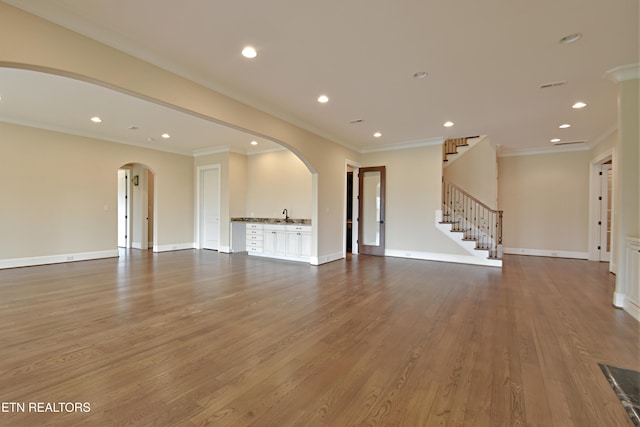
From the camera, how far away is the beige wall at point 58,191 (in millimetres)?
5688

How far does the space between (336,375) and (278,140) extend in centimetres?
396

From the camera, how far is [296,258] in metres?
6.89

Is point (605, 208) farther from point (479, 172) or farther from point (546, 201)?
point (479, 172)

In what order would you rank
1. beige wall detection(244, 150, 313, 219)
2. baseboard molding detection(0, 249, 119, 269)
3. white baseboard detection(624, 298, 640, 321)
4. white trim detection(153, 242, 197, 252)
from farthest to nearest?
white trim detection(153, 242, 197, 252) → beige wall detection(244, 150, 313, 219) → baseboard molding detection(0, 249, 119, 269) → white baseboard detection(624, 298, 640, 321)

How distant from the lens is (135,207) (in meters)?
9.02

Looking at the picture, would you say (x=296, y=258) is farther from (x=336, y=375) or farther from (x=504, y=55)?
(x=504, y=55)

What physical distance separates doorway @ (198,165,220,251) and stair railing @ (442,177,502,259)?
6420 mm

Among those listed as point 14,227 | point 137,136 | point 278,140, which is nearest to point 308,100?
point 278,140

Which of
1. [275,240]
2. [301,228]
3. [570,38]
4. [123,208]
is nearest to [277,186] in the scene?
[275,240]

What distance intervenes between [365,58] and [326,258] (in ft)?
14.4

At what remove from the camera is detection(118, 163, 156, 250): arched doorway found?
8852 mm

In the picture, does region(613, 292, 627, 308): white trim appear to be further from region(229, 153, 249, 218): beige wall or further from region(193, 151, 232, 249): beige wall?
region(229, 153, 249, 218): beige wall

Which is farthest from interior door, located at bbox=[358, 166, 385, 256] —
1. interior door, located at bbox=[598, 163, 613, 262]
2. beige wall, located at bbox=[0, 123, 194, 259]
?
beige wall, located at bbox=[0, 123, 194, 259]

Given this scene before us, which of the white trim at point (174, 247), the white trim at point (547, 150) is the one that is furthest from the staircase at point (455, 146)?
the white trim at point (174, 247)
